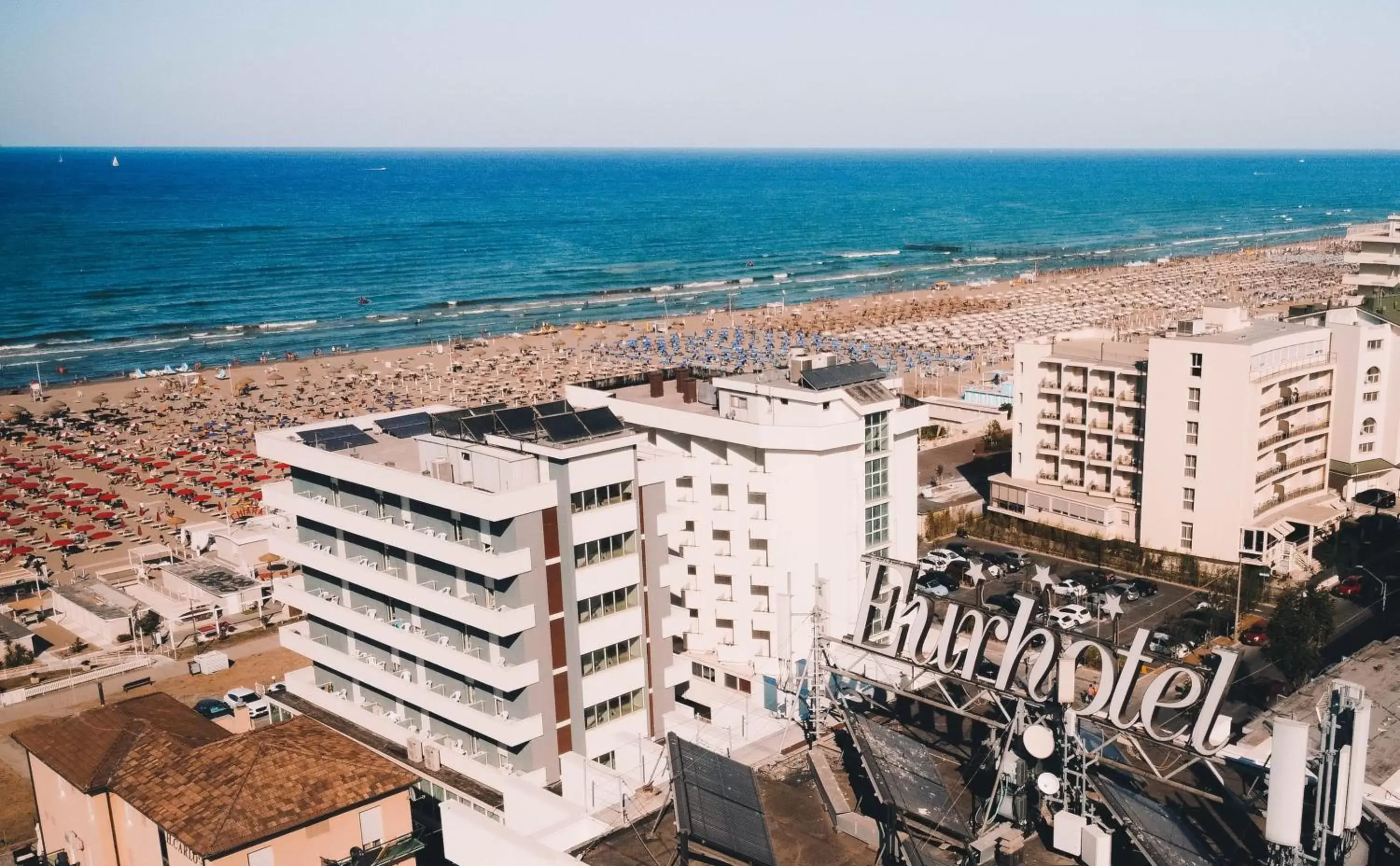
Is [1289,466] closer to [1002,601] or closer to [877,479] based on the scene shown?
[1002,601]

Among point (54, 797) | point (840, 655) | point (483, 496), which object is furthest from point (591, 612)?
point (54, 797)

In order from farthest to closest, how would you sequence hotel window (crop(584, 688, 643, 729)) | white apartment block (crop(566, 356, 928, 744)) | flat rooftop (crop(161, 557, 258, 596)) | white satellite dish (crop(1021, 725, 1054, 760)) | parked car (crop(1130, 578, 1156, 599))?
1. flat rooftop (crop(161, 557, 258, 596))
2. parked car (crop(1130, 578, 1156, 599))
3. white apartment block (crop(566, 356, 928, 744))
4. hotel window (crop(584, 688, 643, 729))
5. white satellite dish (crop(1021, 725, 1054, 760))

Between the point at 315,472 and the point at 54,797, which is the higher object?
the point at 315,472

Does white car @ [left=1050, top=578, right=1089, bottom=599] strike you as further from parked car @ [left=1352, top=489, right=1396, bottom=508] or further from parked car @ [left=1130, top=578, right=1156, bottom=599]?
parked car @ [left=1352, top=489, right=1396, bottom=508]

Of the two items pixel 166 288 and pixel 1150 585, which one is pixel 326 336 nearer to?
pixel 166 288

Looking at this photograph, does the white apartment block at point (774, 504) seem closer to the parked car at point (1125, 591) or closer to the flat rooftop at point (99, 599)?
the parked car at point (1125, 591)

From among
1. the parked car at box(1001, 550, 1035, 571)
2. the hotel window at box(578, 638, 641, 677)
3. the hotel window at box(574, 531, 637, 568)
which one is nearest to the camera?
the hotel window at box(574, 531, 637, 568)

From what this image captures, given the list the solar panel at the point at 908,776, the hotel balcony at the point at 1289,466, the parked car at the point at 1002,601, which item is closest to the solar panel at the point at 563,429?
the solar panel at the point at 908,776

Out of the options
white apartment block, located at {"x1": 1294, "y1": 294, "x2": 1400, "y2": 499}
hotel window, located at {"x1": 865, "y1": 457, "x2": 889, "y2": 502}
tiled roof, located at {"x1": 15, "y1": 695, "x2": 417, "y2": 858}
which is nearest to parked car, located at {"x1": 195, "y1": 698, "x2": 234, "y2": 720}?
tiled roof, located at {"x1": 15, "y1": 695, "x2": 417, "y2": 858}
